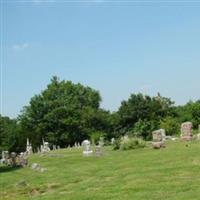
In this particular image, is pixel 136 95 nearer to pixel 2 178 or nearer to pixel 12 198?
pixel 2 178

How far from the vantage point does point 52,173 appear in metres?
25.6

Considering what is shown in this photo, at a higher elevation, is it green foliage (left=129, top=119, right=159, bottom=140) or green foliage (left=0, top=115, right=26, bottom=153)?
green foliage (left=0, top=115, right=26, bottom=153)

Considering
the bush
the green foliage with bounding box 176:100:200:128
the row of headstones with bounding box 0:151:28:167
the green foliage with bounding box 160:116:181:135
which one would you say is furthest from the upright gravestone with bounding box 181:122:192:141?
the green foliage with bounding box 176:100:200:128

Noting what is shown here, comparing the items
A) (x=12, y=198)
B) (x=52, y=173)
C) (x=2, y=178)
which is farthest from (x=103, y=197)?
(x=2, y=178)

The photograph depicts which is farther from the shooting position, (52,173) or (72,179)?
(52,173)

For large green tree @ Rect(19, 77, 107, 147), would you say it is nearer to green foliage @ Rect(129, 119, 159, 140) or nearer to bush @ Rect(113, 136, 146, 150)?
green foliage @ Rect(129, 119, 159, 140)

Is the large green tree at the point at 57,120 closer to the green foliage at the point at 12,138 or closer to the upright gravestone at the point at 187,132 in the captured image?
the green foliage at the point at 12,138

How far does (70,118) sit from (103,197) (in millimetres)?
73886

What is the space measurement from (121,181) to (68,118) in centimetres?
7057

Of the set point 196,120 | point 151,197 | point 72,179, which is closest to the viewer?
point 151,197

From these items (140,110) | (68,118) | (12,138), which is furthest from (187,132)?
(12,138)

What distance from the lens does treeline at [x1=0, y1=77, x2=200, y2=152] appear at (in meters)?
75.2

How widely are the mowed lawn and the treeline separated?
1861 inches

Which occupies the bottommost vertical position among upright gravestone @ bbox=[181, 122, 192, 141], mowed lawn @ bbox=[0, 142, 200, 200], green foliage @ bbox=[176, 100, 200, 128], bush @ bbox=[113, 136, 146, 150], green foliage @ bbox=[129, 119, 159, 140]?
mowed lawn @ bbox=[0, 142, 200, 200]
